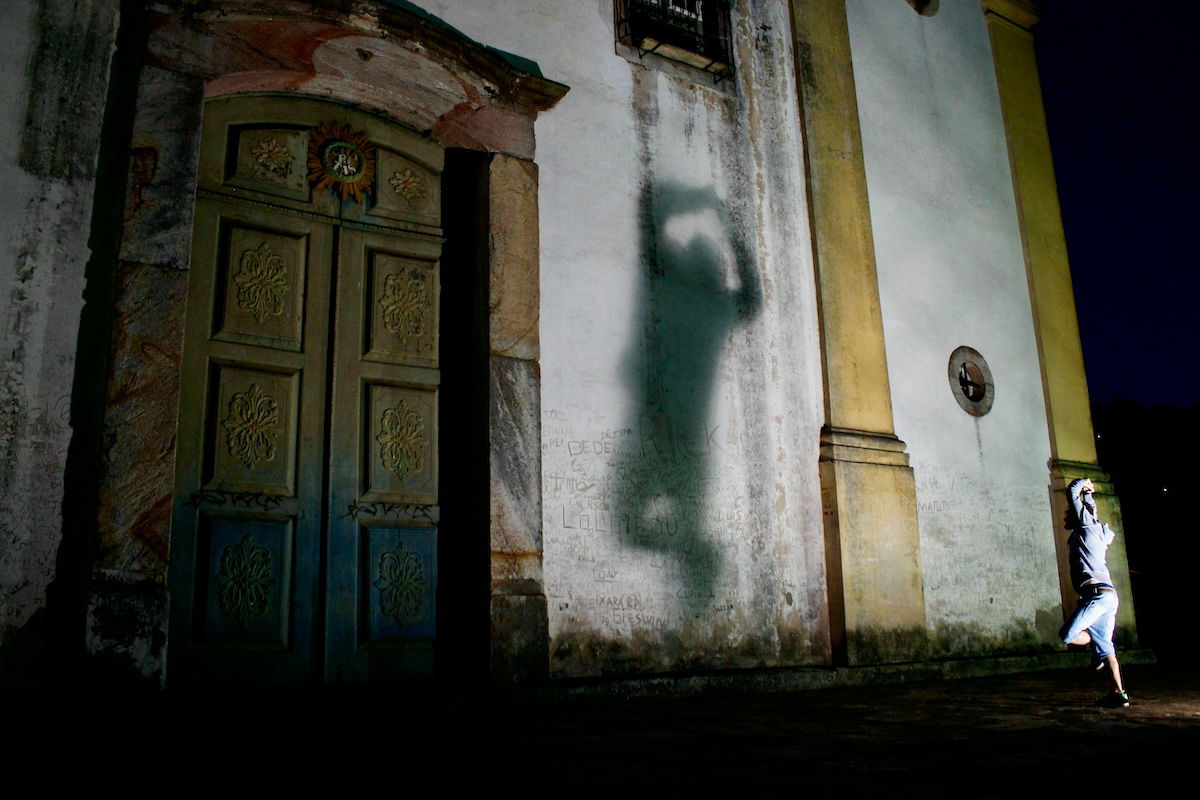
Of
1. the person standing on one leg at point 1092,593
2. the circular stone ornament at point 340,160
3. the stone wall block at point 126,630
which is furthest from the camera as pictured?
the circular stone ornament at point 340,160

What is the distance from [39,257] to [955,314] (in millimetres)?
6354

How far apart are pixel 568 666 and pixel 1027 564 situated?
169 inches

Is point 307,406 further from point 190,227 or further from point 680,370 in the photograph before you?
point 680,370

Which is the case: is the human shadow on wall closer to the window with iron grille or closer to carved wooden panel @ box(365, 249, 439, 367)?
the window with iron grille

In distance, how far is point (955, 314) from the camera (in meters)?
7.44

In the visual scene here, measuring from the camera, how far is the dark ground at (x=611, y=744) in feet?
8.31

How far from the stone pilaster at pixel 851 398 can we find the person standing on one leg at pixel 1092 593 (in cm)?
138

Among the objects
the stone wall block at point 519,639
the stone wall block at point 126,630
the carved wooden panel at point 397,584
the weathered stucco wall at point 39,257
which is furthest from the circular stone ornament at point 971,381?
the weathered stucco wall at point 39,257

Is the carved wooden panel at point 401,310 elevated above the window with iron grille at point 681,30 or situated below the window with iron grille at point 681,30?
below

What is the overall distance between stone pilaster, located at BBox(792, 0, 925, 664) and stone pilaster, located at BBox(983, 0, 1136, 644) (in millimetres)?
1969

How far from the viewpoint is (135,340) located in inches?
161

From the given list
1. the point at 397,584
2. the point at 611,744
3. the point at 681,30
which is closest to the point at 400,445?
the point at 397,584

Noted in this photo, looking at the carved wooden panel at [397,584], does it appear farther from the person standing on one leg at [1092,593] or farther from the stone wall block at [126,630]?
the person standing on one leg at [1092,593]

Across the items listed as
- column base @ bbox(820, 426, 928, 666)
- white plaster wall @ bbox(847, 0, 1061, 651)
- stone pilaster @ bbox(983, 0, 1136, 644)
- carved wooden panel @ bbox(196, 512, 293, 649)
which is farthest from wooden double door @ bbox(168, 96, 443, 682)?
stone pilaster @ bbox(983, 0, 1136, 644)
